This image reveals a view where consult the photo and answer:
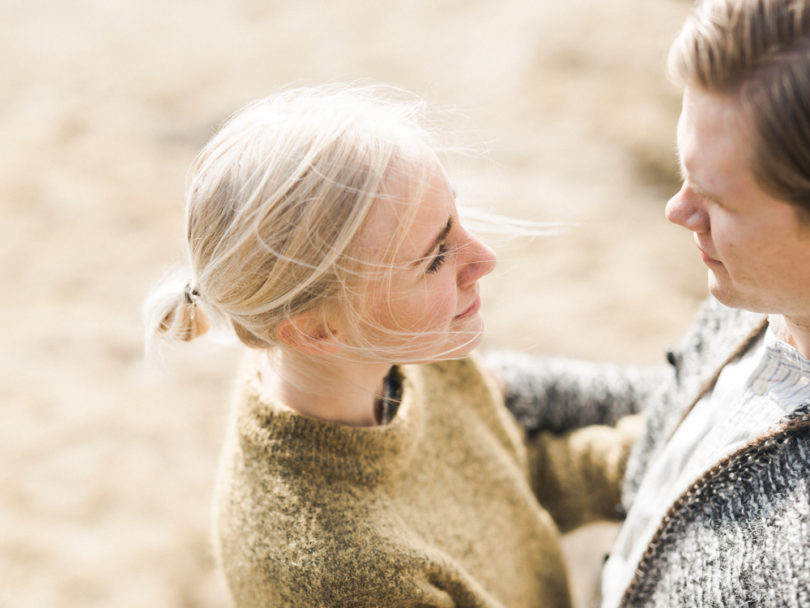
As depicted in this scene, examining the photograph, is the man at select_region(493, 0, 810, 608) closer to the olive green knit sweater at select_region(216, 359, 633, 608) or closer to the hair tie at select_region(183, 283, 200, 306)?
the olive green knit sweater at select_region(216, 359, 633, 608)

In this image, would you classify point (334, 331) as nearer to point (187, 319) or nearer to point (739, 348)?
point (187, 319)

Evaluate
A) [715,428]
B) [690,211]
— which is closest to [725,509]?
[715,428]

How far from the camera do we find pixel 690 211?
2.93 feet

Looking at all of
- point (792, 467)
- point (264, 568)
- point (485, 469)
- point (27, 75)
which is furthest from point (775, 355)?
point (27, 75)

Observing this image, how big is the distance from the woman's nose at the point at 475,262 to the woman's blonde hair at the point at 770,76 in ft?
1.16

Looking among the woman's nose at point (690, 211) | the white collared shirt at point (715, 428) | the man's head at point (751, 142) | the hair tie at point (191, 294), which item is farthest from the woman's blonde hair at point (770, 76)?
the hair tie at point (191, 294)

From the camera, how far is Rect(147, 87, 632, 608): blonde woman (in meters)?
0.91

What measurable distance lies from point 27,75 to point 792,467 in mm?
3264

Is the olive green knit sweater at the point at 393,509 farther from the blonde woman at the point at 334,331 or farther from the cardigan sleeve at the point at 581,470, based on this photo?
the cardigan sleeve at the point at 581,470

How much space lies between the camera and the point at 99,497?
1.91m

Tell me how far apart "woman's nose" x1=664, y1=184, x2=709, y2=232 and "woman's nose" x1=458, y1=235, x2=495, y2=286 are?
0.25 meters

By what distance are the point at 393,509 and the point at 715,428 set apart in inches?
18.6

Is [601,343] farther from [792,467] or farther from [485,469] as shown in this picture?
[792,467]

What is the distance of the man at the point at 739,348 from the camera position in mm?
755
